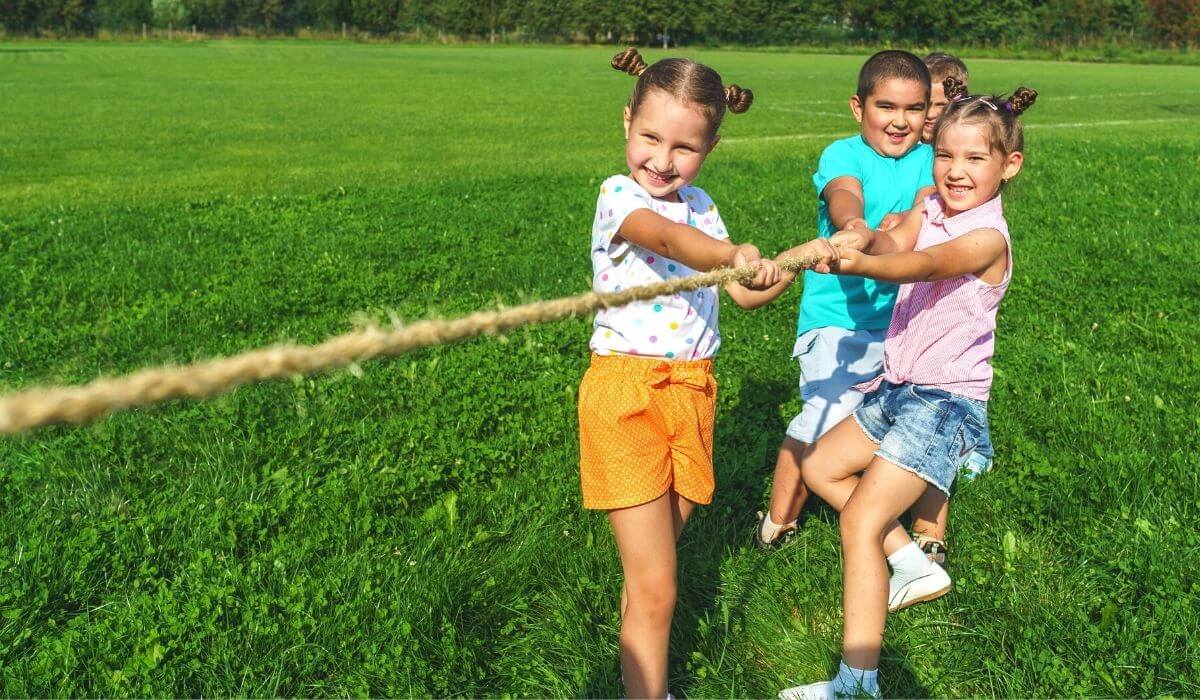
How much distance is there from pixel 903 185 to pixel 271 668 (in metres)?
2.96

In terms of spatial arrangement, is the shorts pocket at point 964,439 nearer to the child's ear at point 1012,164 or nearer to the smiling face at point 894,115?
the child's ear at point 1012,164

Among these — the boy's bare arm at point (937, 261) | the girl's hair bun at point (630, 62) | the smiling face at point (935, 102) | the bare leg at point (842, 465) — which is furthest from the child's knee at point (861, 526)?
the smiling face at point (935, 102)

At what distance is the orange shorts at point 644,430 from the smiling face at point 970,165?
111 cm

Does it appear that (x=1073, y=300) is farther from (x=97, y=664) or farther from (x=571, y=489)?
(x=97, y=664)

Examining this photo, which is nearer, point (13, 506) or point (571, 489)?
point (13, 506)

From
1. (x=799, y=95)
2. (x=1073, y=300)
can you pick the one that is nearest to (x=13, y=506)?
(x=1073, y=300)

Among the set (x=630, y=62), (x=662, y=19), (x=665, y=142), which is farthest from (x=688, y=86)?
(x=662, y=19)

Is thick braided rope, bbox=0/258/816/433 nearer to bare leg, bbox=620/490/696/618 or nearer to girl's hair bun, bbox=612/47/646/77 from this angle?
bare leg, bbox=620/490/696/618

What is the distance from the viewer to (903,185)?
409cm

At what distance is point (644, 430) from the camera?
3014 millimetres

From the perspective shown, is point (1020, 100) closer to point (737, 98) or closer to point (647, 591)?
point (737, 98)

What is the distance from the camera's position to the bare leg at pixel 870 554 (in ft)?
10.3

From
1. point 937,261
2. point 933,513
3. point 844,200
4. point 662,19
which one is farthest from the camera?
point 662,19

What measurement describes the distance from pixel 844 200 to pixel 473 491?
1910 millimetres
